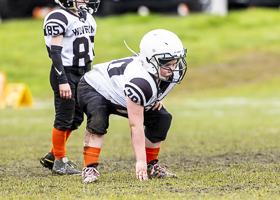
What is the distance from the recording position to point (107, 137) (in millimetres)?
6738

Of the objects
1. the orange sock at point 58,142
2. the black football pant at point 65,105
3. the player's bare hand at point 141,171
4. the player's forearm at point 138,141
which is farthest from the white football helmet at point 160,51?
the orange sock at point 58,142

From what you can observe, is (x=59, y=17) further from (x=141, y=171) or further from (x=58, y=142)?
(x=141, y=171)

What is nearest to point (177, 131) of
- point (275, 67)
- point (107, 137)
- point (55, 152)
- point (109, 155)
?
point (107, 137)

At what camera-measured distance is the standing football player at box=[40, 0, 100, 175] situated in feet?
13.3

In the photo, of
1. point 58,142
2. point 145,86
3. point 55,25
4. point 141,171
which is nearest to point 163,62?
point 145,86

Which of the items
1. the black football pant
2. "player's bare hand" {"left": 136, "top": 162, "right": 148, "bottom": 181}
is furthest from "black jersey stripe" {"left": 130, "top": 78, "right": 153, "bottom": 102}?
the black football pant

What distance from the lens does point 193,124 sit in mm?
8172

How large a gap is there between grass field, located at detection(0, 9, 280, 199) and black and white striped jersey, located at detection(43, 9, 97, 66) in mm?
1007

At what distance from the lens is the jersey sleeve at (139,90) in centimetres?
330

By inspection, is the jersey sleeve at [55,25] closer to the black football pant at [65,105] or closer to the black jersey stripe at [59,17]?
the black jersey stripe at [59,17]

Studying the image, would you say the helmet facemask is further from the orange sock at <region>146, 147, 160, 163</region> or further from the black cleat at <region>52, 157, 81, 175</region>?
the black cleat at <region>52, 157, 81, 175</region>

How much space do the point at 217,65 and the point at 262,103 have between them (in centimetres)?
648

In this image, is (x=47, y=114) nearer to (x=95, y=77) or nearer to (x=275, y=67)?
(x=95, y=77)

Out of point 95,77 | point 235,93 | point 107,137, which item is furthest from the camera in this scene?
point 235,93
